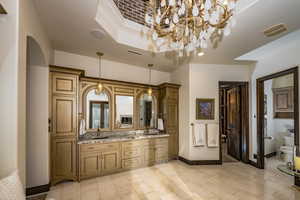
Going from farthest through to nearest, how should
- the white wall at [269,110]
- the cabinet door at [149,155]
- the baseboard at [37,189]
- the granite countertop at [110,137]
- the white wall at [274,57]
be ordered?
the white wall at [269,110] < the cabinet door at [149,155] < the granite countertop at [110,137] < the white wall at [274,57] < the baseboard at [37,189]

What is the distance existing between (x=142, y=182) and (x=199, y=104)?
7.60 feet

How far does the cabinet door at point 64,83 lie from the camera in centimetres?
249

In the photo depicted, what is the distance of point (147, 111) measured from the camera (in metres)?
3.99

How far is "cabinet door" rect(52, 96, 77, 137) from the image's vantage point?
249cm

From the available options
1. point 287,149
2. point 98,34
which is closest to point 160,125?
point 98,34

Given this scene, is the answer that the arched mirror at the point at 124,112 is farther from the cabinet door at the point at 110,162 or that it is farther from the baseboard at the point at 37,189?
the baseboard at the point at 37,189

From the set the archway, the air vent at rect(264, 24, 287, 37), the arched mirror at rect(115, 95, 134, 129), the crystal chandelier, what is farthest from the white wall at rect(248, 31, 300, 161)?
the archway

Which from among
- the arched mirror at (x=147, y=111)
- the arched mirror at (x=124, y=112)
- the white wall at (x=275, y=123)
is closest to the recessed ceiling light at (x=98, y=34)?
the arched mirror at (x=124, y=112)

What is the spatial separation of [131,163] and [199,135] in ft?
6.08

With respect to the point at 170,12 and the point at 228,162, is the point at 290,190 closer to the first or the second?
the point at 228,162

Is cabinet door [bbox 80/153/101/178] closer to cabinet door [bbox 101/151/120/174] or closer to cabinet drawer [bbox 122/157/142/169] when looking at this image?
cabinet door [bbox 101/151/120/174]

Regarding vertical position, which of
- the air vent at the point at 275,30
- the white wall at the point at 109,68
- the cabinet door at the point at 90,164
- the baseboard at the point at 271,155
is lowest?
the baseboard at the point at 271,155

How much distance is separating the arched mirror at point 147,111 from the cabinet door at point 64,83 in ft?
5.59

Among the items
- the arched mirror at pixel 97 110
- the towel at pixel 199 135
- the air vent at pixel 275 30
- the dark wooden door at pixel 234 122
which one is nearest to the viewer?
the air vent at pixel 275 30
